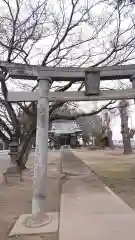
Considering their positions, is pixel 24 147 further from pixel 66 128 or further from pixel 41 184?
pixel 66 128

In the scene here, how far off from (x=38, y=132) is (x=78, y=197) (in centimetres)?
323

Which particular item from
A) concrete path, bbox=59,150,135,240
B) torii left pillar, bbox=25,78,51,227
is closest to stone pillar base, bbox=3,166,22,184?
concrete path, bbox=59,150,135,240

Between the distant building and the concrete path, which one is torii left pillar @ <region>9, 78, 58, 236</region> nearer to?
the concrete path

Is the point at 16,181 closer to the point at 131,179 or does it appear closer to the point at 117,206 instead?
the point at 131,179

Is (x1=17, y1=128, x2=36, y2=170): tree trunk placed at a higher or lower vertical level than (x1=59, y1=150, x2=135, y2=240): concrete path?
Result: higher

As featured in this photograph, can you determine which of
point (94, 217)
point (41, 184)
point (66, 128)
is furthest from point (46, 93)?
point (66, 128)

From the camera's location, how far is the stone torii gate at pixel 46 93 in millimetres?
6523

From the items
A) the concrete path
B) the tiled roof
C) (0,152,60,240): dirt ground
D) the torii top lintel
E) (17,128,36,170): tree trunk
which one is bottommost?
(0,152,60,240): dirt ground

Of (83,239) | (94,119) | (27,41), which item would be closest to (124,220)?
(83,239)

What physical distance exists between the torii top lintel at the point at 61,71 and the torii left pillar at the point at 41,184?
0.20 m

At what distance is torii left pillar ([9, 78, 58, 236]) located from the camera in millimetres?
6203

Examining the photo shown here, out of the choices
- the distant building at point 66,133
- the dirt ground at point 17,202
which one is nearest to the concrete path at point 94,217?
the dirt ground at point 17,202

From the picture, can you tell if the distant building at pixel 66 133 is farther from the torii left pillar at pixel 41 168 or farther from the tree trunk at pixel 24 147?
the torii left pillar at pixel 41 168

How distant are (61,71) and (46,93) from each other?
2.07 feet
